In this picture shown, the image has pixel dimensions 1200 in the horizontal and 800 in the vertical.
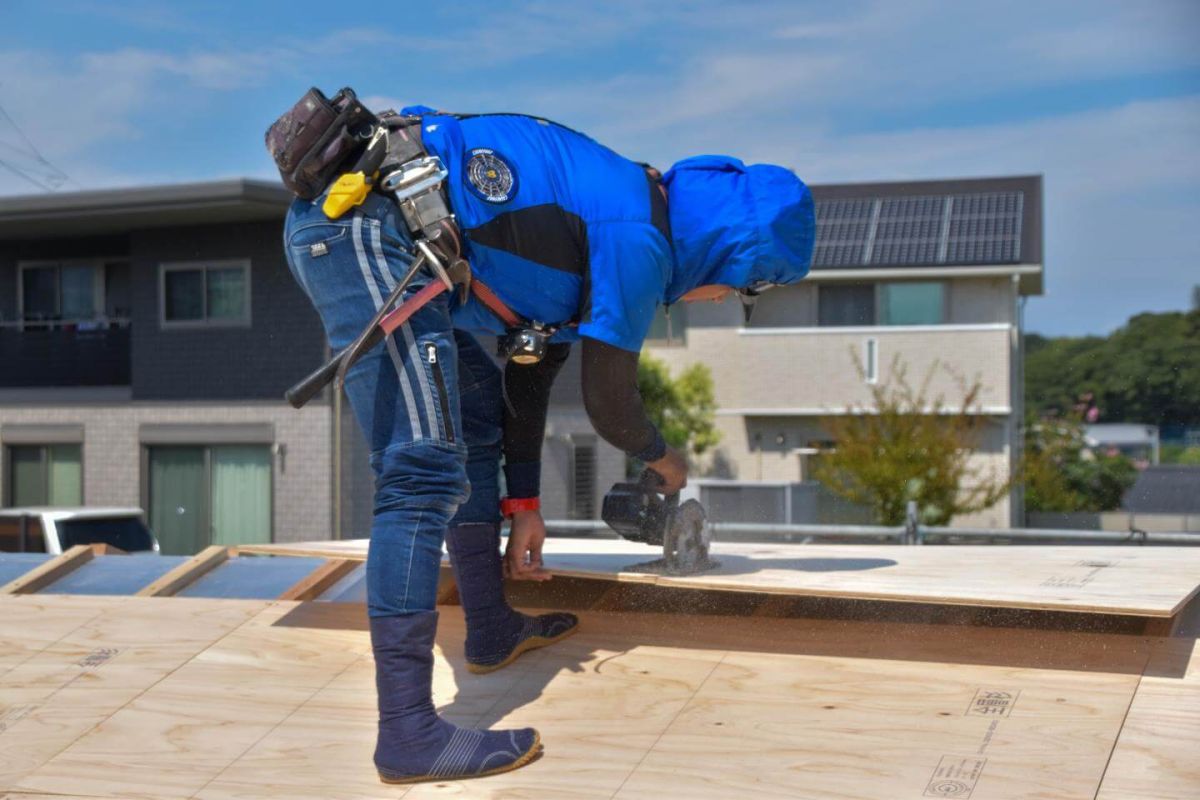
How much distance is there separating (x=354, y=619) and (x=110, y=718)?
73 centimetres

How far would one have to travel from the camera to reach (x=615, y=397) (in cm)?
268

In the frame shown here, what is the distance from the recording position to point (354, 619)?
3.41 metres

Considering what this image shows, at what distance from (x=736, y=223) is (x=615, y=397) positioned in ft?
1.53

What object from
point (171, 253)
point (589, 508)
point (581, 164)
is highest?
point (171, 253)

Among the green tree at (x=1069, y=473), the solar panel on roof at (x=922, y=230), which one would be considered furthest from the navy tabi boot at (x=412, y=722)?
the solar panel on roof at (x=922, y=230)

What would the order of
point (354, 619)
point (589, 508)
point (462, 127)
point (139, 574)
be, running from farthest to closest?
1. point (589, 508)
2. point (139, 574)
3. point (354, 619)
4. point (462, 127)

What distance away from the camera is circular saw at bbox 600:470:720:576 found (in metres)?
3.13

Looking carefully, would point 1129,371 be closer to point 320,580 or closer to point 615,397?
point 320,580

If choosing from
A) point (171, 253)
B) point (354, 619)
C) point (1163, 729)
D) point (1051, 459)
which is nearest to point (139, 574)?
point (354, 619)

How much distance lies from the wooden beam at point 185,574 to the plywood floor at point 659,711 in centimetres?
41

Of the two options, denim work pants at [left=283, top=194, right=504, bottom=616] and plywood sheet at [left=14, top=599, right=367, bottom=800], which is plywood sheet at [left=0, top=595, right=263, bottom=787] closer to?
plywood sheet at [left=14, top=599, right=367, bottom=800]

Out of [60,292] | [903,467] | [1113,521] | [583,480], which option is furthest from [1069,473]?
[60,292]

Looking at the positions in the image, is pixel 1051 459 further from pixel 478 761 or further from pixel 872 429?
pixel 478 761

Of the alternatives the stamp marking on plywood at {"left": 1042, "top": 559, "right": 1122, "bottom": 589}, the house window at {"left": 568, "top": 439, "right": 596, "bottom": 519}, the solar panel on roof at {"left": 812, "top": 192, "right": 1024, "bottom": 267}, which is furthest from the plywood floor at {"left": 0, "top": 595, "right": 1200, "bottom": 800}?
the solar panel on roof at {"left": 812, "top": 192, "right": 1024, "bottom": 267}
